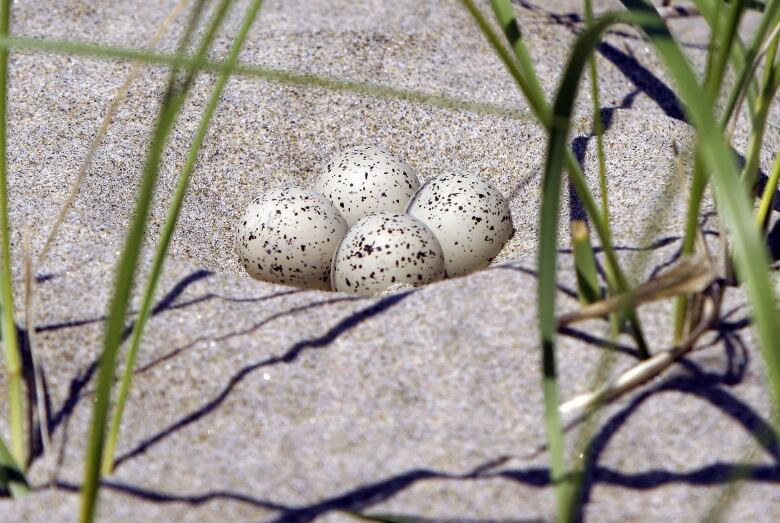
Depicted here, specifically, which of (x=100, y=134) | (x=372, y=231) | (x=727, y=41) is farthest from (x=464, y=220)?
(x=100, y=134)

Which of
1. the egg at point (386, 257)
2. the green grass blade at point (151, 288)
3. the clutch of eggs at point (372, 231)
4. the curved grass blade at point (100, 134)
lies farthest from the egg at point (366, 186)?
the green grass blade at point (151, 288)

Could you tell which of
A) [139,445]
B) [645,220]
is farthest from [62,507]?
[645,220]

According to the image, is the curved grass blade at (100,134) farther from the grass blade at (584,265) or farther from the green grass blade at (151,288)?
the grass blade at (584,265)

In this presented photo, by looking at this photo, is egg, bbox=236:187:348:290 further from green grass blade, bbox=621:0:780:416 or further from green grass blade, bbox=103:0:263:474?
green grass blade, bbox=621:0:780:416

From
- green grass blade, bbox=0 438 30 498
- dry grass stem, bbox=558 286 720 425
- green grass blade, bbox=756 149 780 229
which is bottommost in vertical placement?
green grass blade, bbox=0 438 30 498

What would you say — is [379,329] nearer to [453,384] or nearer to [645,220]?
[453,384]

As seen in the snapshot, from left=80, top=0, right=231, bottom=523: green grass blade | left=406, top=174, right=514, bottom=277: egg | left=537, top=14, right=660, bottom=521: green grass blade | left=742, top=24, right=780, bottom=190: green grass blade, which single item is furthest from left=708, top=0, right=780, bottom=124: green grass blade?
left=80, top=0, right=231, bottom=523: green grass blade

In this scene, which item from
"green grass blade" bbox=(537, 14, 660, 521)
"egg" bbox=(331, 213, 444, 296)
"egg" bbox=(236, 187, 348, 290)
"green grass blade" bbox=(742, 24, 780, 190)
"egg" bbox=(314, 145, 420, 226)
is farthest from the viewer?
"egg" bbox=(314, 145, 420, 226)
